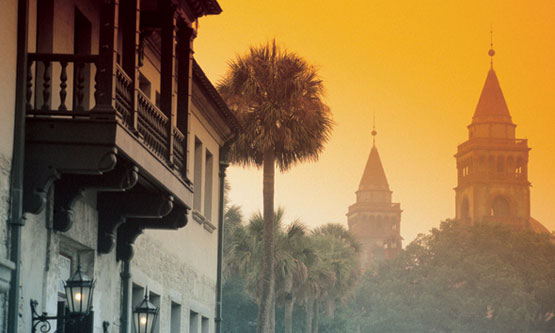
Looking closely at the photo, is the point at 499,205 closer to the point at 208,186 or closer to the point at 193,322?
the point at 208,186

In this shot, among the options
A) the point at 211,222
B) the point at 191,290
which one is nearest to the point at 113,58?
the point at 191,290

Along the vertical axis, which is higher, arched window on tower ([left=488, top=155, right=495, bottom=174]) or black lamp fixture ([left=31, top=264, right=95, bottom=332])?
arched window on tower ([left=488, top=155, right=495, bottom=174])

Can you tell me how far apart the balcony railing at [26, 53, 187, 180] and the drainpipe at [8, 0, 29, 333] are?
0.23 meters

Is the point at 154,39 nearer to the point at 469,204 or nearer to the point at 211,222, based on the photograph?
the point at 211,222

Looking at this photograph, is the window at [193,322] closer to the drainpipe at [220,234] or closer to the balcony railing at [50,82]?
the drainpipe at [220,234]

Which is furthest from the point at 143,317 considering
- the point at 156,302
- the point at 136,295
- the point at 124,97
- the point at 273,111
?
the point at 273,111

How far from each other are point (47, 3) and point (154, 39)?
6.53 metres

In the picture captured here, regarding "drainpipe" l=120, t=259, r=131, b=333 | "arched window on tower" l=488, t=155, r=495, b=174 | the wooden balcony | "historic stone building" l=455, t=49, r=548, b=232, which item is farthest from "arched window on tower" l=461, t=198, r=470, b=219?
the wooden balcony

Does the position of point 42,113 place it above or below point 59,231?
above

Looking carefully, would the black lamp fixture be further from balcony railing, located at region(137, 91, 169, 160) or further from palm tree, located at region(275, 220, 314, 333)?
palm tree, located at region(275, 220, 314, 333)

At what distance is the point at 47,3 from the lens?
15.6 meters

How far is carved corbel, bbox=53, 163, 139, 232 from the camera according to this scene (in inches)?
620

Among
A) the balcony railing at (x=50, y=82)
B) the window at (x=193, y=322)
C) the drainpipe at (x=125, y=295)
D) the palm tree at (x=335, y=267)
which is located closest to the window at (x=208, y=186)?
the window at (x=193, y=322)

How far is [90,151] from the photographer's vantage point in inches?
576
